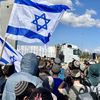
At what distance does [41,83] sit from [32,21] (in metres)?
3.11

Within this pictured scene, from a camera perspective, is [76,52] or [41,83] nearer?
[41,83]

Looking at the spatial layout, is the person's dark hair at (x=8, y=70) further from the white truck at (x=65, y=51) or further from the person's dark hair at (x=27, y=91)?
the white truck at (x=65, y=51)

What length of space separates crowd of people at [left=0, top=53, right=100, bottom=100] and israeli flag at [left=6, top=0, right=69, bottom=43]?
716mm

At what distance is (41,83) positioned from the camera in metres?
5.32

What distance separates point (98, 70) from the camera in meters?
9.30

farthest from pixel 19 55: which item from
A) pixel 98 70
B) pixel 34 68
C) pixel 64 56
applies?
pixel 64 56

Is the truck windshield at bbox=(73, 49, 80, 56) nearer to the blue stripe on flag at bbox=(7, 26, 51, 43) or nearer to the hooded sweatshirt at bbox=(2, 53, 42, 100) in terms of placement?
the blue stripe on flag at bbox=(7, 26, 51, 43)

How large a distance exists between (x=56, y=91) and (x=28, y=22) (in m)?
1.50

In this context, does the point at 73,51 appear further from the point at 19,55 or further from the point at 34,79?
the point at 34,79

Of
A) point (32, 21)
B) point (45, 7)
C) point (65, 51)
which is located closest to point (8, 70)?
point (32, 21)

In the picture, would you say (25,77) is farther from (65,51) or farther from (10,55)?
(65,51)

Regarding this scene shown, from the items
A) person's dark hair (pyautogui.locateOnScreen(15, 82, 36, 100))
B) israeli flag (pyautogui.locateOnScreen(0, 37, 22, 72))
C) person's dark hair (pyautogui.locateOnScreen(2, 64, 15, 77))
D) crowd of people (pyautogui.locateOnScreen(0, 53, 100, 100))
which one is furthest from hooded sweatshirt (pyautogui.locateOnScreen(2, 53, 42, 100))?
israeli flag (pyautogui.locateOnScreen(0, 37, 22, 72))

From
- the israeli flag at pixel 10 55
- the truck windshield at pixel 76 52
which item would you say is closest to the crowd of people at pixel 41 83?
the israeli flag at pixel 10 55

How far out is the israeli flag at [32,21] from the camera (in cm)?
818
